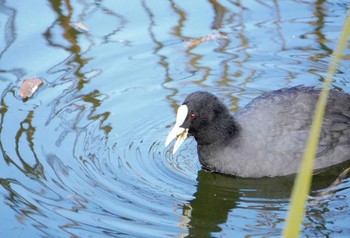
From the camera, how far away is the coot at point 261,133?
15.5 ft

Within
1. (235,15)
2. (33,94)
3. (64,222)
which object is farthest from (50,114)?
(235,15)

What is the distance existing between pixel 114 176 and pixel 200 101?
75cm

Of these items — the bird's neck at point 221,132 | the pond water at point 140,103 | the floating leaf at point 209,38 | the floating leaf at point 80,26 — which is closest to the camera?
the pond water at point 140,103

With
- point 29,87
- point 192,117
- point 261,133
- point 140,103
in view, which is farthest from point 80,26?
point 261,133

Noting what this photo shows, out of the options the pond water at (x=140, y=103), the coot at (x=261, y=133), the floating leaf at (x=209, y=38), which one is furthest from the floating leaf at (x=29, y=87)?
the coot at (x=261, y=133)

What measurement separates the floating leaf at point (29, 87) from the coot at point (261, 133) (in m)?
1.57

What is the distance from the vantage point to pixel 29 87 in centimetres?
584

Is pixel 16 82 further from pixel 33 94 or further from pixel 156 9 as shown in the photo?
pixel 156 9

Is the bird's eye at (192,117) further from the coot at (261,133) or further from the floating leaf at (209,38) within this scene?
the floating leaf at (209,38)

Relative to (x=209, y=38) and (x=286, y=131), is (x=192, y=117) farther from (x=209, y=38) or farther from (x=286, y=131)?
(x=209, y=38)

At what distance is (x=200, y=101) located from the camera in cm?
468

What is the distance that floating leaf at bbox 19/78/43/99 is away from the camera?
19.0ft

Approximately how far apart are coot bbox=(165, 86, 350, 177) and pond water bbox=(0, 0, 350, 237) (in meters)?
0.12

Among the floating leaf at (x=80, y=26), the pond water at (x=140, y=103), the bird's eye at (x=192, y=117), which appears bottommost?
the pond water at (x=140, y=103)
